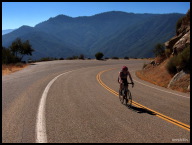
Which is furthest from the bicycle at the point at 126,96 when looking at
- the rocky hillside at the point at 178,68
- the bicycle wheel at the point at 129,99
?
the rocky hillside at the point at 178,68

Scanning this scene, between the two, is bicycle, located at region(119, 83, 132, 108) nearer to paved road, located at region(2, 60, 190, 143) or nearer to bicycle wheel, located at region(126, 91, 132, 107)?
bicycle wheel, located at region(126, 91, 132, 107)

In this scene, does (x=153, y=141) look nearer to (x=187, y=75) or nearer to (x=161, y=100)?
(x=161, y=100)

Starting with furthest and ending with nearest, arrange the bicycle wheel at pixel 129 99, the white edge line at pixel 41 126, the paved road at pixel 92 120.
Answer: the bicycle wheel at pixel 129 99
the paved road at pixel 92 120
the white edge line at pixel 41 126

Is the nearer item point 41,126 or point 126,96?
point 41,126

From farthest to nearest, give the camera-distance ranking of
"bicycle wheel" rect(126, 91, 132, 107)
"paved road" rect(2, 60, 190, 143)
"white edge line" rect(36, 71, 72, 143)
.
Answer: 1. "bicycle wheel" rect(126, 91, 132, 107)
2. "paved road" rect(2, 60, 190, 143)
3. "white edge line" rect(36, 71, 72, 143)

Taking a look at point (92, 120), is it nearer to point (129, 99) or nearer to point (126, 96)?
point (126, 96)

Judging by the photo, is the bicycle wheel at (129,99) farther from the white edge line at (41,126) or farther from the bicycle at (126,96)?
the white edge line at (41,126)

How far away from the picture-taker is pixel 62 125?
820 cm

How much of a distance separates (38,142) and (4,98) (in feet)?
24.2

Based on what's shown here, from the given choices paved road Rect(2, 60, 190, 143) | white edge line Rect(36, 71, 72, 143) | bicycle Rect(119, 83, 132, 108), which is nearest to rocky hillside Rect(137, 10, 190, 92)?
paved road Rect(2, 60, 190, 143)

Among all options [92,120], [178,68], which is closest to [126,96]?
[92,120]

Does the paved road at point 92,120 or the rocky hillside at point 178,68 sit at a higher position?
the rocky hillside at point 178,68

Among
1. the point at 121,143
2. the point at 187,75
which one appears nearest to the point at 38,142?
the point at 121,143

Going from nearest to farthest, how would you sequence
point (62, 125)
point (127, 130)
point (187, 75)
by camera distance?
point (127, 130) < point (62, 125) < point (187, 75)
